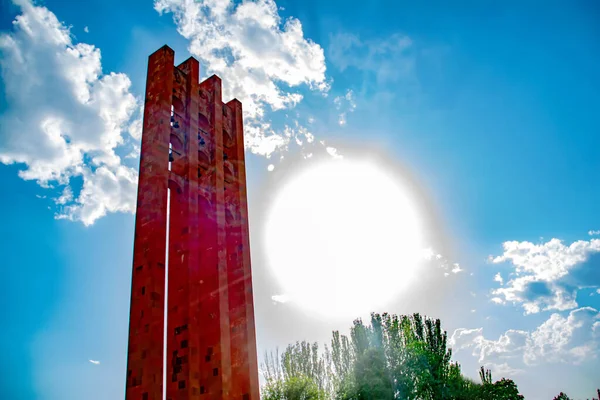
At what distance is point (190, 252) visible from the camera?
15.2 meters

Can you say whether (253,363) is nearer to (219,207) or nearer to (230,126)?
(219,207)

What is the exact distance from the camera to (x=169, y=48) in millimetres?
17562

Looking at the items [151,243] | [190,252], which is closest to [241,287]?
[190,252]

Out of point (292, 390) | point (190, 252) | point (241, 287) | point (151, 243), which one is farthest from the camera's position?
point (292, 390)

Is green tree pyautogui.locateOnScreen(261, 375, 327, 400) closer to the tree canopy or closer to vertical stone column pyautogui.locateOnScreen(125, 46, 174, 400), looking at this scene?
the tree canopy

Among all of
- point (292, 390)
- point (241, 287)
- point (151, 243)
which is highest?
point (151, 243)

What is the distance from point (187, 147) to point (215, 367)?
857 cm

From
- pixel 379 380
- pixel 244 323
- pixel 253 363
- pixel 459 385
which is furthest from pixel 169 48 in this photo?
pixel 459 385

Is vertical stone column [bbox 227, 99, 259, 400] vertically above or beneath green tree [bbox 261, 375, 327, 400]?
above

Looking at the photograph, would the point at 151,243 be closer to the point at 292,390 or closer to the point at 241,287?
the point at 241,287

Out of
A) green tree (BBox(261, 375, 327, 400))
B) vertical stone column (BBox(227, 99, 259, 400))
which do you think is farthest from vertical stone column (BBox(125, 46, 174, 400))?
green tree (BBox(261, 375, 327, 400))

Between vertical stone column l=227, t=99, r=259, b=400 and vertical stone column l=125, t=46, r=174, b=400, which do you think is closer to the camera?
vertical stone column l=125, t=46, r=174, b=400

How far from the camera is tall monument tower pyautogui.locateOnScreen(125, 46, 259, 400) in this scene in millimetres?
12977

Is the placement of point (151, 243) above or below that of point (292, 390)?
above
